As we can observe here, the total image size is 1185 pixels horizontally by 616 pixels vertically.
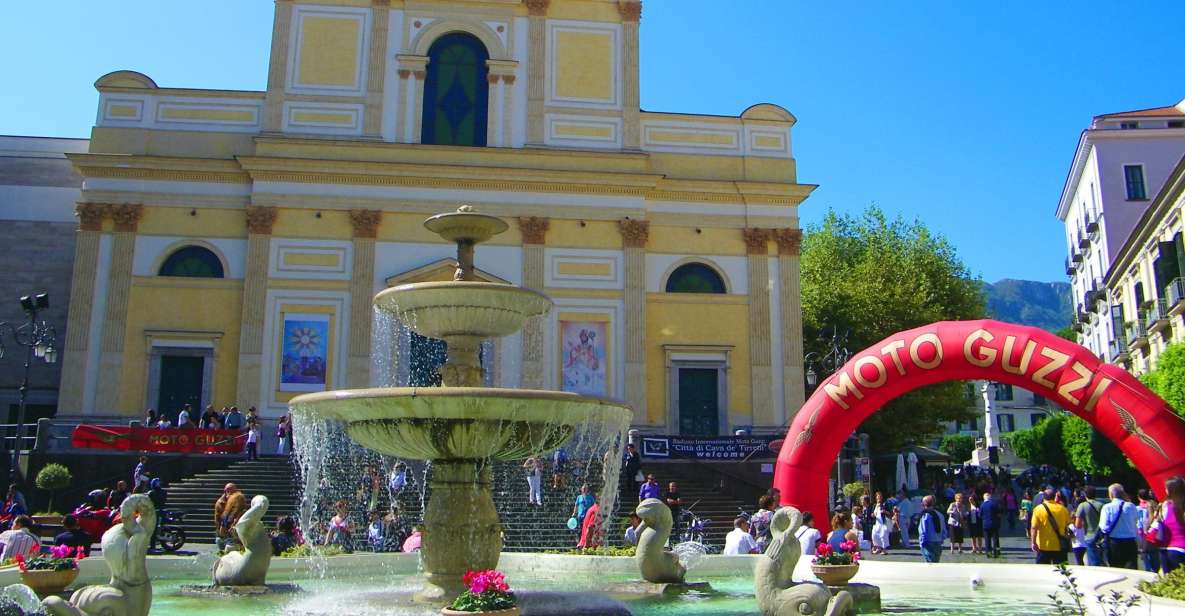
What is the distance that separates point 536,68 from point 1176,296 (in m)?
20.1

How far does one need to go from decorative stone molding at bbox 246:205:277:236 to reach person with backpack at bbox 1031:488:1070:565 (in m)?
21.0

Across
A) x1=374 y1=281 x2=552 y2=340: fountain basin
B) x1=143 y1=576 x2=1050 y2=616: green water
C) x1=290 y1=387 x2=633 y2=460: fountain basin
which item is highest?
x1=374 y1=281 x2=552 y2=340: fountain basin

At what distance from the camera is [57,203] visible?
3073 centimetres

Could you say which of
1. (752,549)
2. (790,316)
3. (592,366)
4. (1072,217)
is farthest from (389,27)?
(1072,217)

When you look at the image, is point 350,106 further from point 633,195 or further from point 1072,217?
point 1072,217

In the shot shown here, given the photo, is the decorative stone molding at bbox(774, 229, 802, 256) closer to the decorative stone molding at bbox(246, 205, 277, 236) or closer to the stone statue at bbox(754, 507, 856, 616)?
the decorative stone molding at bbox(246, 205, 277, 236)

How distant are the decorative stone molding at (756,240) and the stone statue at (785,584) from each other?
2125cm

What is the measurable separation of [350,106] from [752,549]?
2028 centimetres

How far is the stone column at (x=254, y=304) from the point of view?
2538 cm

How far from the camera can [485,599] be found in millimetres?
6156

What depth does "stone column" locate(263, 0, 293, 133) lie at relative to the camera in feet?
90.3

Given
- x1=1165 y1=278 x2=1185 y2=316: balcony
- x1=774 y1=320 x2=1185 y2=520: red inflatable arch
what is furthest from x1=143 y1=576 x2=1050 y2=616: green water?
x1=1165 y1=278 x2=1185 y2=316: balcony

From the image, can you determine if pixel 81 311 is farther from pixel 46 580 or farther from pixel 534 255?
pixel 46 580

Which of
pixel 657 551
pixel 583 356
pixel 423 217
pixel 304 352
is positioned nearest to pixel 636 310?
pixel 583 356
